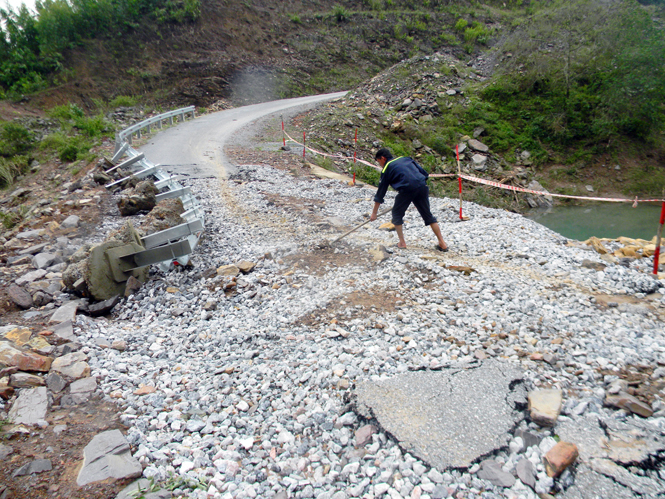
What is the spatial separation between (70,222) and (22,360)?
210 inches

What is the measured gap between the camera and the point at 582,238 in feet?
45.3

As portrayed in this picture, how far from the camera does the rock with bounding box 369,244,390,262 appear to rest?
612 cm

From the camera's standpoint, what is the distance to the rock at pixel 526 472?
260cm

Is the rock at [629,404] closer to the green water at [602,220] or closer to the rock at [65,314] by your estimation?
the rock at [65,314]

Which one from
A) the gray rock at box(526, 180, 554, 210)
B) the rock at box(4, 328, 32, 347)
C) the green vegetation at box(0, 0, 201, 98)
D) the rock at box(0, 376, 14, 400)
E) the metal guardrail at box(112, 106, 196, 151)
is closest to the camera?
the rock at box(0, 376, 14, 400)

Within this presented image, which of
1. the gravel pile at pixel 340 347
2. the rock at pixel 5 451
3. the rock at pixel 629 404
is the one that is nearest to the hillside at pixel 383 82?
the gravel pile at pixel 340 347

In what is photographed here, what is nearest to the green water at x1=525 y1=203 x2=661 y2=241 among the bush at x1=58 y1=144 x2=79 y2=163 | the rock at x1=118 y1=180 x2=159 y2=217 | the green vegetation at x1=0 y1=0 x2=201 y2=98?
the rock at x1=118 y1=180 x2=159 y2=217

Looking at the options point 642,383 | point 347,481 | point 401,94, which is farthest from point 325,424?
point 401,94

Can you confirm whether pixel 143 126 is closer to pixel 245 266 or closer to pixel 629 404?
pixel 245 266

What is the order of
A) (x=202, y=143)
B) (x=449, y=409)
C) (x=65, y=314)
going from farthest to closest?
(x=202, y=143) < (x=65, y=314) < (x=449, y=409)

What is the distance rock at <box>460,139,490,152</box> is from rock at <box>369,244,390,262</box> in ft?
49.3

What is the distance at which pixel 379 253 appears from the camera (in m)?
6.28

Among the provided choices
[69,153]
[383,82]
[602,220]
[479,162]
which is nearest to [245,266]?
[69,153]

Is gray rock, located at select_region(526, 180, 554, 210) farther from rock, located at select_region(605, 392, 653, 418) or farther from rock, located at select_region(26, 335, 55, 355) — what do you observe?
rock, located at select_region(26, 335, 55, 355)
